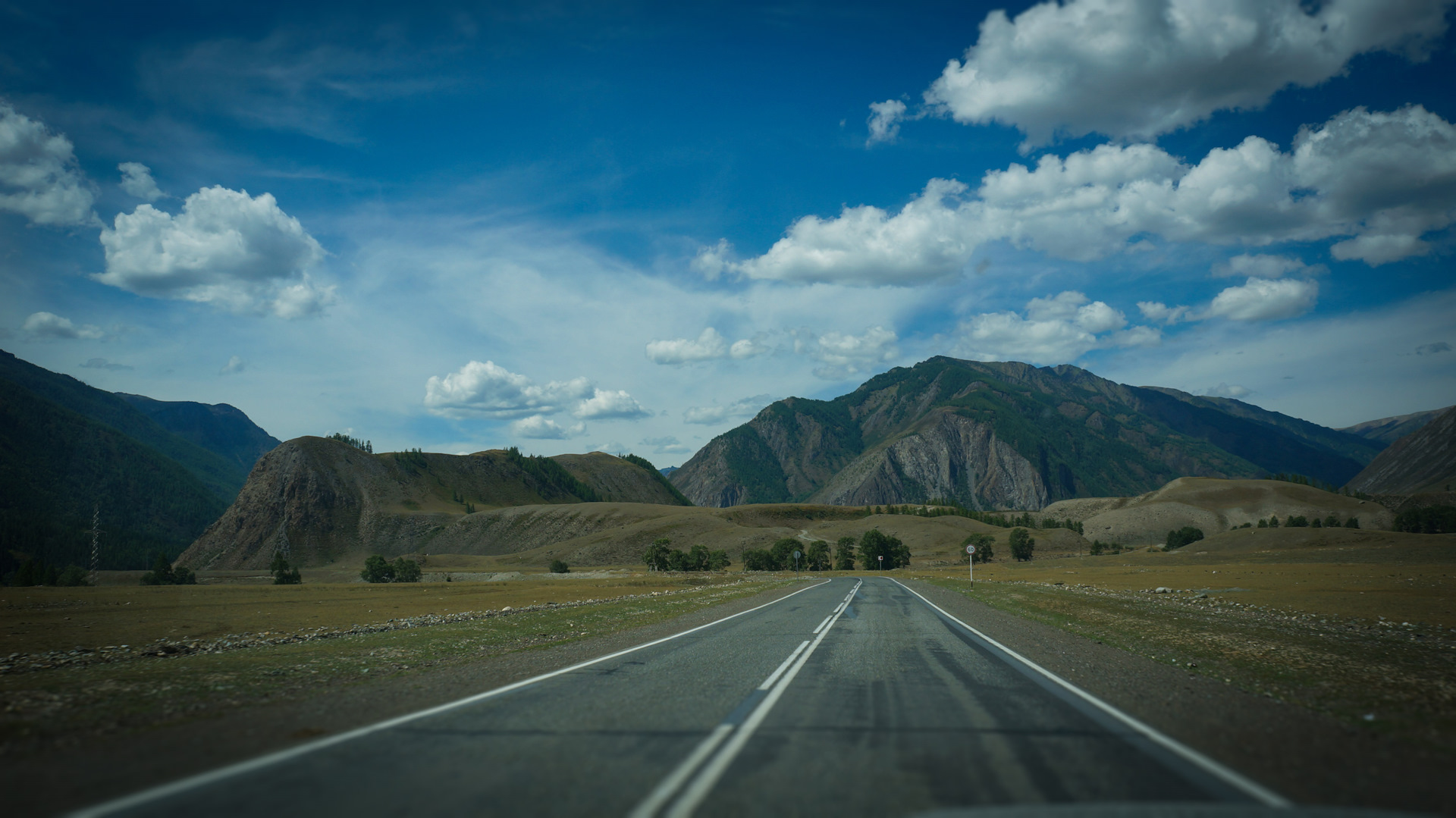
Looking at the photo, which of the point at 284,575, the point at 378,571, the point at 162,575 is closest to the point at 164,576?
the point at 162,575

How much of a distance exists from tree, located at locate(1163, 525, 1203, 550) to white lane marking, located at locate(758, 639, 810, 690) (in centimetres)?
14134

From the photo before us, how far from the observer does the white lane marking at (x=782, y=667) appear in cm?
1059

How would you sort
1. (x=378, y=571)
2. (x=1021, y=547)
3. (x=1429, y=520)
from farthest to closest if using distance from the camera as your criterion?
1. (x=1021, y=547)
2. (x=1429, y=520)
3. (x=378, y=571)

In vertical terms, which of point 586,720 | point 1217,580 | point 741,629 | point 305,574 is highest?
point 586,720

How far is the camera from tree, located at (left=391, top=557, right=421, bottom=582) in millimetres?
104250

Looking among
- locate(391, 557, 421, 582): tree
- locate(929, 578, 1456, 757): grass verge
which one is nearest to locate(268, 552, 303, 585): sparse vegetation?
locate(391, 557, 421, 582): tree

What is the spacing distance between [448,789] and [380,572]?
11197 centimetres

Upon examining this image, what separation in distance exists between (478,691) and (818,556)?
354ft

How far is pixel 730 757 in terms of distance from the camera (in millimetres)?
6492

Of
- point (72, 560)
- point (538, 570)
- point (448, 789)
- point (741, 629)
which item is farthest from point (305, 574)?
point (448, 789)

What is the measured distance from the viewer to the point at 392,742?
7.06 meters

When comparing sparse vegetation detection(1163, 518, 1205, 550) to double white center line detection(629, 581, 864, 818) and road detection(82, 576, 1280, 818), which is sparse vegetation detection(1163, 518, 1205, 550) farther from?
double white center line detection(629, 581, 864, 818)

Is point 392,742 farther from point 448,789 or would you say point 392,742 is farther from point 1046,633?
point 1046,633

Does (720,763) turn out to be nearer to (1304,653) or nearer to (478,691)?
(478,691)
